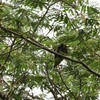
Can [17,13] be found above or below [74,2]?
above

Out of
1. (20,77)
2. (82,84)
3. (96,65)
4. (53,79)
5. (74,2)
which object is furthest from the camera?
(53,79)

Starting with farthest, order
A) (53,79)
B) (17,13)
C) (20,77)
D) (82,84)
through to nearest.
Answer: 1. (53,79)
2. (82,84)
3. (20,77)
4. (17,13)

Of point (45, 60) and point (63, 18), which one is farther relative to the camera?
point (45, 60)

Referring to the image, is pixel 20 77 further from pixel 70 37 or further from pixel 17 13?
pixel 70 37

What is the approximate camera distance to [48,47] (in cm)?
404

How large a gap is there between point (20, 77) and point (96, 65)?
7.44 feet

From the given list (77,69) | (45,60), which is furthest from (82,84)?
(45,60)

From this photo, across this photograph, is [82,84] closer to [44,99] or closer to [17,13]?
[44,99]

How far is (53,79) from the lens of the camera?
648 centimetres

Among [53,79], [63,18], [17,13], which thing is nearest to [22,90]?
[53,79]

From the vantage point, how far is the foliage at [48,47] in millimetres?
3652

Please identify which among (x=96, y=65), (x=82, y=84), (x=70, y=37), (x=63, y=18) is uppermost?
(x=82, y=84)

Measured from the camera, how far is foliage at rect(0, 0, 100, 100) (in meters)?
3.65

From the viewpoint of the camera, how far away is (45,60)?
583 centimetres
